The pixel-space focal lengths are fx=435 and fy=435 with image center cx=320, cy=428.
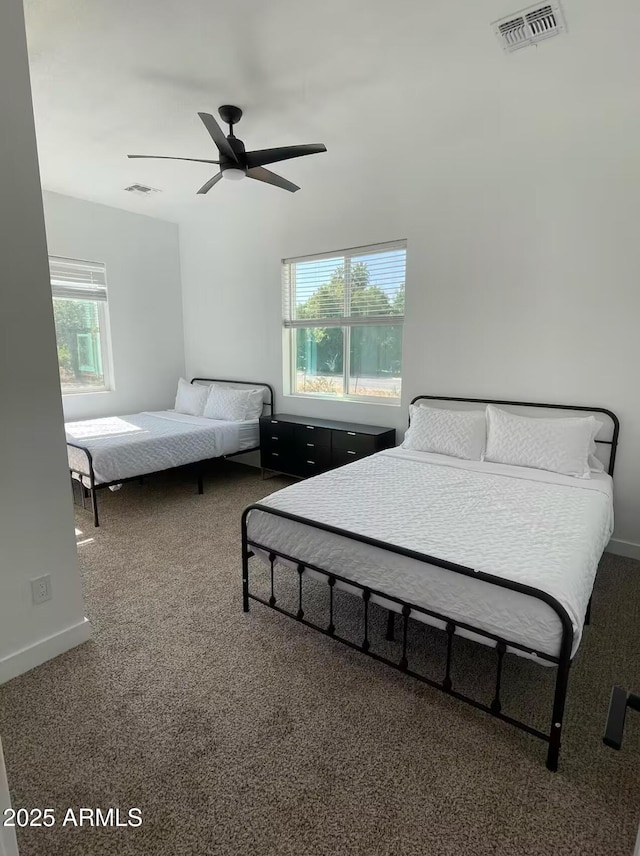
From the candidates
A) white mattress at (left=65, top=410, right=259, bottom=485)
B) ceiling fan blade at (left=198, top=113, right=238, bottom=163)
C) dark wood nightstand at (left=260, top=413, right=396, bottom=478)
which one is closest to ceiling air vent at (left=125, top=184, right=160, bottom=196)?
ceiling fan blade at (left=198, top=113, right=238, bottom=163)

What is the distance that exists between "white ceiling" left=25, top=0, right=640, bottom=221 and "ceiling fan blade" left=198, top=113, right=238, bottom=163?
0.33 meters

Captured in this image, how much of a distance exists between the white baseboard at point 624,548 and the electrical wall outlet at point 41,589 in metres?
3.54

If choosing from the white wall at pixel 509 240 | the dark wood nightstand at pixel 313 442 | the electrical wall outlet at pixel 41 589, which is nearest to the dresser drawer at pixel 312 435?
the dark wood nightstand at pixel 313 442

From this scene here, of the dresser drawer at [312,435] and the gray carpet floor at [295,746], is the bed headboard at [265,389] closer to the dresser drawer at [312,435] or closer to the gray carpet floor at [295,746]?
the dresser drawer at [312,435]

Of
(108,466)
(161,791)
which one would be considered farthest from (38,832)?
(108,466)

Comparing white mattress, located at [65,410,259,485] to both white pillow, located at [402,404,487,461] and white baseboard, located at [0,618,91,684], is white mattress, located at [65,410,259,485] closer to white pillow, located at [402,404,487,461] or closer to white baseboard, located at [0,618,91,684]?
white baseboard, located at [0,618,91,684]

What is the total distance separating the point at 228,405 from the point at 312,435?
1.19m

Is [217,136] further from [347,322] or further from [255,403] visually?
[255,403]

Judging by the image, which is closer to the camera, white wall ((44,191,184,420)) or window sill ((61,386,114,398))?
white wall ((44,191,184,420))

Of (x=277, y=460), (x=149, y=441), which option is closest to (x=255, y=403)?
(x=277, y=460)

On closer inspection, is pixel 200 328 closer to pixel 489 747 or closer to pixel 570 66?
pixel 570 66

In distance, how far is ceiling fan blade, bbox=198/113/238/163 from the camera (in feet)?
7.82

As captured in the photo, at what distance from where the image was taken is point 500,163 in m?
3.22

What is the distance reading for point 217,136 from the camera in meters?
2.52
